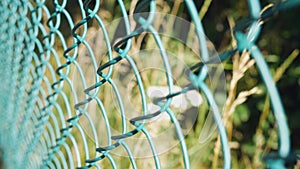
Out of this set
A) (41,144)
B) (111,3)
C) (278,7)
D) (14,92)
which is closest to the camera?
(278,7)

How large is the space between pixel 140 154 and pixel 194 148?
0.23m

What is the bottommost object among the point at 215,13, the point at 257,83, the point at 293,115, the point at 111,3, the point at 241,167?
the point at 241,167

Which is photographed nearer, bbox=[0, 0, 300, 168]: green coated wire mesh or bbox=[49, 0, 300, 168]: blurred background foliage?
bbox=[0, 0, 300, 168]: green coated wire mesh

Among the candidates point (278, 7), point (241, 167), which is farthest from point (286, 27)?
point (278, 7)

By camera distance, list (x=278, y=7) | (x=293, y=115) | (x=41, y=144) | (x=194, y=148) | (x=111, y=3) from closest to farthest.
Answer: (x=278, y=7) < (x=41, y=144) < (x=194, y=148) < (x=293, y=115) < (x=111, y=3)

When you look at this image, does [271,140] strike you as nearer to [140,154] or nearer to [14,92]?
[140,154]

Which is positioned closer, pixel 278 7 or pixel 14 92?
pixel 278 7

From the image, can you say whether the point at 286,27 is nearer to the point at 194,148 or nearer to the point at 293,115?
the point at 293,115

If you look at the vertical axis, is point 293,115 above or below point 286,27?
below

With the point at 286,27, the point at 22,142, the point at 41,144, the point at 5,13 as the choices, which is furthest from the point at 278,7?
the point at 286,27

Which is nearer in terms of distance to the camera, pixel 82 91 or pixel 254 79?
pixel 82 91

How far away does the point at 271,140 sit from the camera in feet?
5.70

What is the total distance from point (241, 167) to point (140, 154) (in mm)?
412

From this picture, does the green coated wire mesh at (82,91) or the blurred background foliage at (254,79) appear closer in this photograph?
the green coated wire mesh at (82,91)
